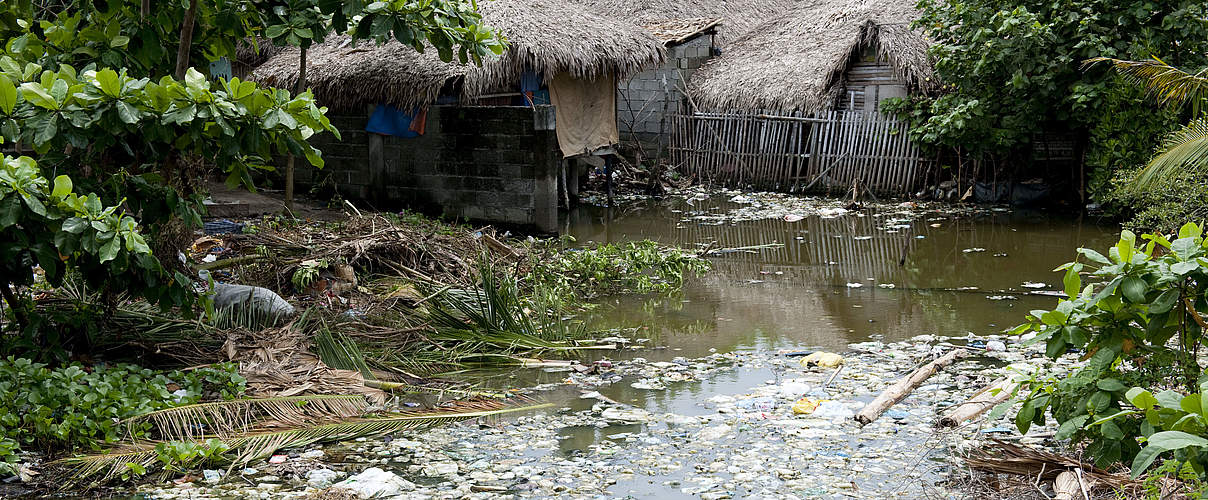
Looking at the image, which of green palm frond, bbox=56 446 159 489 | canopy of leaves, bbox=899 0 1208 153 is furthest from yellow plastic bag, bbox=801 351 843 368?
canopy of leaves, bbox=899 0 1208 153

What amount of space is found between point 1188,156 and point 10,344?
736cm

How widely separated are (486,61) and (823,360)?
5687 millimetres

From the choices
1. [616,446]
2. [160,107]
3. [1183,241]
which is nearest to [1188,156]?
[1183,241]

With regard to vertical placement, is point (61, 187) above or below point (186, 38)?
below

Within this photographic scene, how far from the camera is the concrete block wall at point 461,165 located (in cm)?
1032

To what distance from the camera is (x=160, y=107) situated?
13.3ft

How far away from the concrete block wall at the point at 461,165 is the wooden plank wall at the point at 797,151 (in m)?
4.72

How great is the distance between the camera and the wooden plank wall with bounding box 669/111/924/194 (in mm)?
13523

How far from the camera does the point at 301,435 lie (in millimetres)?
4406

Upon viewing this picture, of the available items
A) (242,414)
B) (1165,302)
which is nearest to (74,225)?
(242,414)

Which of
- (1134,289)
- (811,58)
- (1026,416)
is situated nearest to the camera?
(1134,289)

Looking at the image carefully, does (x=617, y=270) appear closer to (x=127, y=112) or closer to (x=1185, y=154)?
(x=1185, y=154)

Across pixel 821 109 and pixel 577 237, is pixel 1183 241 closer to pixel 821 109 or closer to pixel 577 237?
pixel 577 237

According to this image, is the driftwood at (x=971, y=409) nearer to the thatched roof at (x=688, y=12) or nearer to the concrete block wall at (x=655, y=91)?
the concrete block wall at (x=655, y=91)
